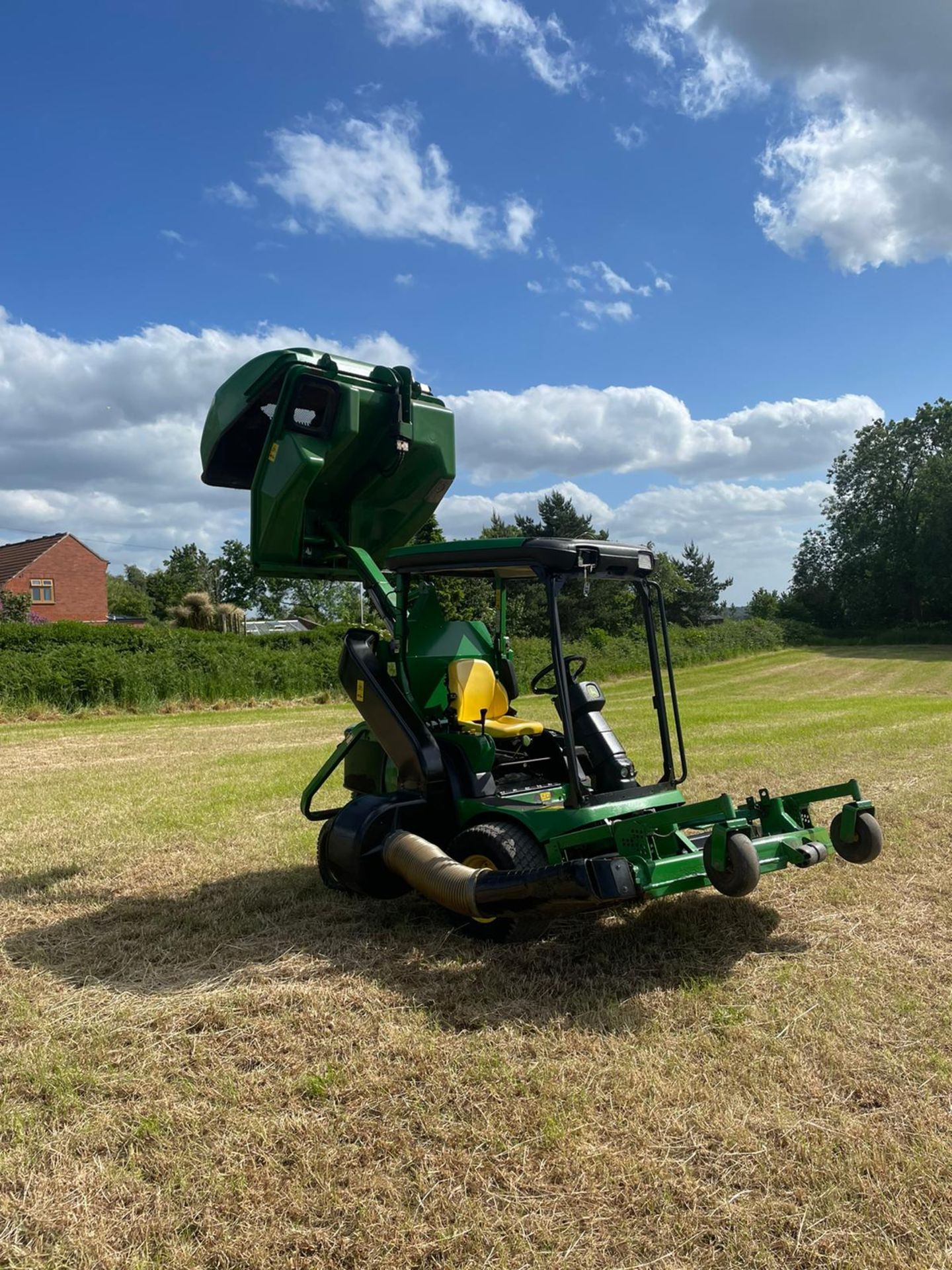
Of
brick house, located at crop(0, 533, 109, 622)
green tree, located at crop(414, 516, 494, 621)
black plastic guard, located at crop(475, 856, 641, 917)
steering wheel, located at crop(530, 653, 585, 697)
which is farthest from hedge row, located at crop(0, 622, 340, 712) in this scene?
brick house, located at crop(0, 533, 109, 622)

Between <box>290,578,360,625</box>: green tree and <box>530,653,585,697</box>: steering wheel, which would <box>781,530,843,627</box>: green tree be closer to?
<box>290,578,360,625</box>: green tree

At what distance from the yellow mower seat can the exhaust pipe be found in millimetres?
938

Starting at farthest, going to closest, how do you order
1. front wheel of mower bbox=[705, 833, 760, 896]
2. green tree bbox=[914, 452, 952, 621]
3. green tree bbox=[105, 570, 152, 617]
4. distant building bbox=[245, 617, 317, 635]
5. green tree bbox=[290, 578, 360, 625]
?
1. green tree bbox=[105, 570, 152, 617]
2. distant building bbox=[245, 617, 317, 635]
3. green tree bbox=[914, 452, 952, 621]
4. green tree bbox=[290, 578, 360, 625]
5. front wheel of mower bbox=[705, 833, 760, 896]

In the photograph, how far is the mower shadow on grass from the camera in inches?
160

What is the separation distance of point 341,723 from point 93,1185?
1418cm

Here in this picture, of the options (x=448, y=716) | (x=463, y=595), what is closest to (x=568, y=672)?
(x=448, y=716)

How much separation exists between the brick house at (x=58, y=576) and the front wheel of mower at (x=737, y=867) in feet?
145

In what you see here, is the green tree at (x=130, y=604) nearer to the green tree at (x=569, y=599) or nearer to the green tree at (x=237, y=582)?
the green tree at (x=237, y=582)

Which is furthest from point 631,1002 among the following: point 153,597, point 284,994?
point 153,597

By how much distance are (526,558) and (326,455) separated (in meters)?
1.69

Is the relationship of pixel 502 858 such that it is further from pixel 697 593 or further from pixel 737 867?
pixel 697 593

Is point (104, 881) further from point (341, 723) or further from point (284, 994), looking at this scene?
point (341, 723)

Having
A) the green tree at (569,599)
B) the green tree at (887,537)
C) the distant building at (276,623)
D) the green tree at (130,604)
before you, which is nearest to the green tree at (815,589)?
the green tree at (887,537)

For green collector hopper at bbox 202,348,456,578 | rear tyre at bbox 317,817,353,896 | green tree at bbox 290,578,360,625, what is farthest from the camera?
green tree at bbox 290,578,360,625
